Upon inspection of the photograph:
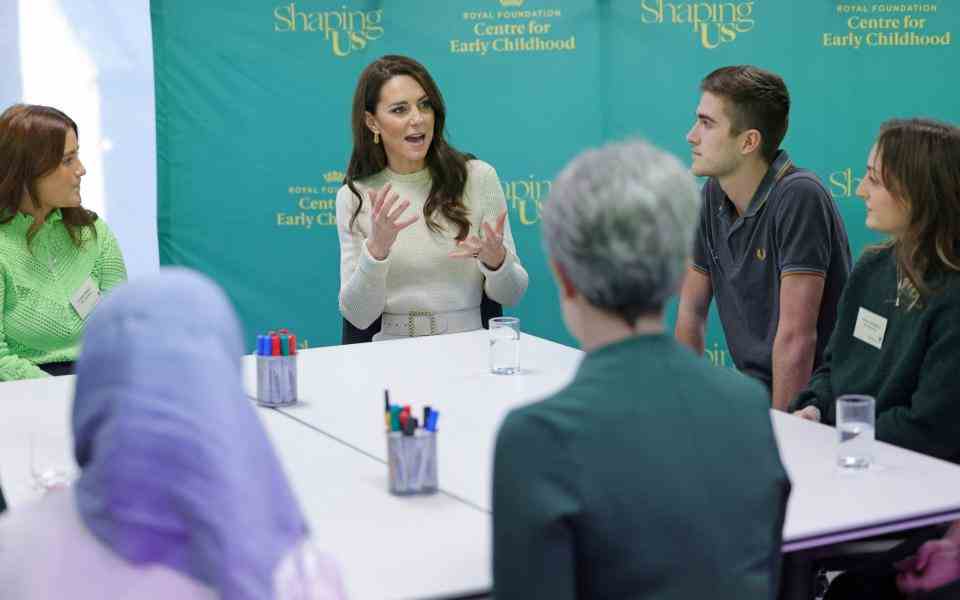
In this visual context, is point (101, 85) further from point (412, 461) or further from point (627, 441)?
point (627, 441)

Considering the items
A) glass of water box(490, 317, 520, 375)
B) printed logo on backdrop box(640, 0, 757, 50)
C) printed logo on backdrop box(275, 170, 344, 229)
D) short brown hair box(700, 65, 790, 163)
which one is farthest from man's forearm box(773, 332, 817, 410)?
printed logo on backdrop box(275, 170, 344, 229)

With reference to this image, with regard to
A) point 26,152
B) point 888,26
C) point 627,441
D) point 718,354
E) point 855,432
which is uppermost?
point 888,26

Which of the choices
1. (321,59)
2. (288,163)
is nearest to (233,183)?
(288,163)

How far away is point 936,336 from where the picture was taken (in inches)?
108

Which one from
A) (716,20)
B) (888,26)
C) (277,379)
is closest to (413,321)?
(277,379)

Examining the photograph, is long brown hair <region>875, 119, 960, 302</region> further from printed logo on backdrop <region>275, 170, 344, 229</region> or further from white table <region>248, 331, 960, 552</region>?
printed logo on backdrop <region>275, 170, 344, 229</region>

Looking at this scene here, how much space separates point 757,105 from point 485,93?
5.92 feet

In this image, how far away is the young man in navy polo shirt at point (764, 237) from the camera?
139 inches

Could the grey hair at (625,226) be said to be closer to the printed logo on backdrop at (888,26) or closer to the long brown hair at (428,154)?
the long brown hair at (428,154)

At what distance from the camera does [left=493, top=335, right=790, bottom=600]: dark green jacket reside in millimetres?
1453

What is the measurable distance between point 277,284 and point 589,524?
392cm

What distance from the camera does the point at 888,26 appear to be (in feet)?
17.8

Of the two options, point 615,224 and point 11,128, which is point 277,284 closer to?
point 11,128

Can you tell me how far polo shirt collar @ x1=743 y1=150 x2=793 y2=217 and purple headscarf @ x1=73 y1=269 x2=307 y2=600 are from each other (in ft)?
8.30
